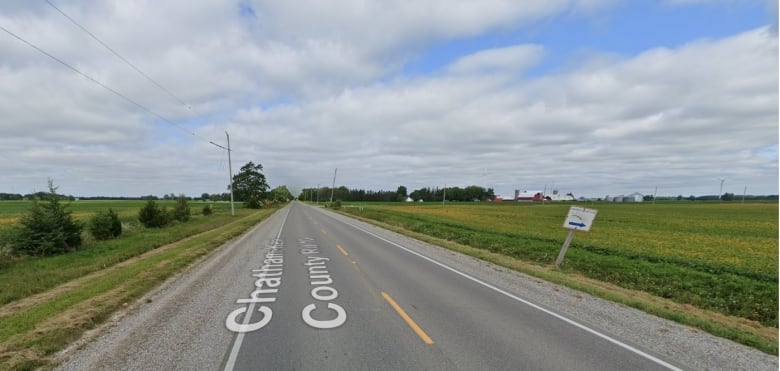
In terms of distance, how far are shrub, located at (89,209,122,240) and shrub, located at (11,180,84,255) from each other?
130 inches

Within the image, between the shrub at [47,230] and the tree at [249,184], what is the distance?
77831 mm

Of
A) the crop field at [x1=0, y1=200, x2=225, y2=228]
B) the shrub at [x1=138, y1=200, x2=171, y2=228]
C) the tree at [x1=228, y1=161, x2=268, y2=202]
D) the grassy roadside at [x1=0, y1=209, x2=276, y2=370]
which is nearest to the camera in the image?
the grassy roadside at [x1=0, y1=209, x2=276, y2=370]

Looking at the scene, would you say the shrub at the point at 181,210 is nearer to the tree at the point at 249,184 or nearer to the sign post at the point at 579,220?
the sign post at the point at 579,220

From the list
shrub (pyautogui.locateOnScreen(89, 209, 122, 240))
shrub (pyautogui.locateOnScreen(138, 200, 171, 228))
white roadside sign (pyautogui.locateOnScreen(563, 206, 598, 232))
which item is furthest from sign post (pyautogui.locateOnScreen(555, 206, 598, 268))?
shrub (pyautogui.locateOnScreen(138, 200, 171, 228))

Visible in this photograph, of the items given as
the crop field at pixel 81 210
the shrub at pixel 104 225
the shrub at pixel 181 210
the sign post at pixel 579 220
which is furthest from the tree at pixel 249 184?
the sign post at pixel 579 220

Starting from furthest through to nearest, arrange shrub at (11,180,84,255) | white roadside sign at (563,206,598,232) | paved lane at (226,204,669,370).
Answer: shrub at (11,180,84,255)
white roadside sign at (563,206,598,232)
paved lane at (226,204,669,370)

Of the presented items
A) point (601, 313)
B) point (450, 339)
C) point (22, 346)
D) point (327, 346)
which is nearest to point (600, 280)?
point (601, 313)

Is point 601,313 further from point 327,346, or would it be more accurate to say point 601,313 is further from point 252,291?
point 252,291

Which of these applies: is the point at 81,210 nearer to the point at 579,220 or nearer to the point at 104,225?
the point at 104,225

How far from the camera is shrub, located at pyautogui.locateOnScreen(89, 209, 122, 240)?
18.8 metres

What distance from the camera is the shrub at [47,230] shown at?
45.7ft

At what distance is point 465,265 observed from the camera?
1173 cm

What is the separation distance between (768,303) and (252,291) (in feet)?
38.6

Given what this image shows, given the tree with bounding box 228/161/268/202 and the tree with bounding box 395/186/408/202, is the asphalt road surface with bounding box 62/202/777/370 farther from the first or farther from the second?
the tree with bounding box 395/186/408/202
